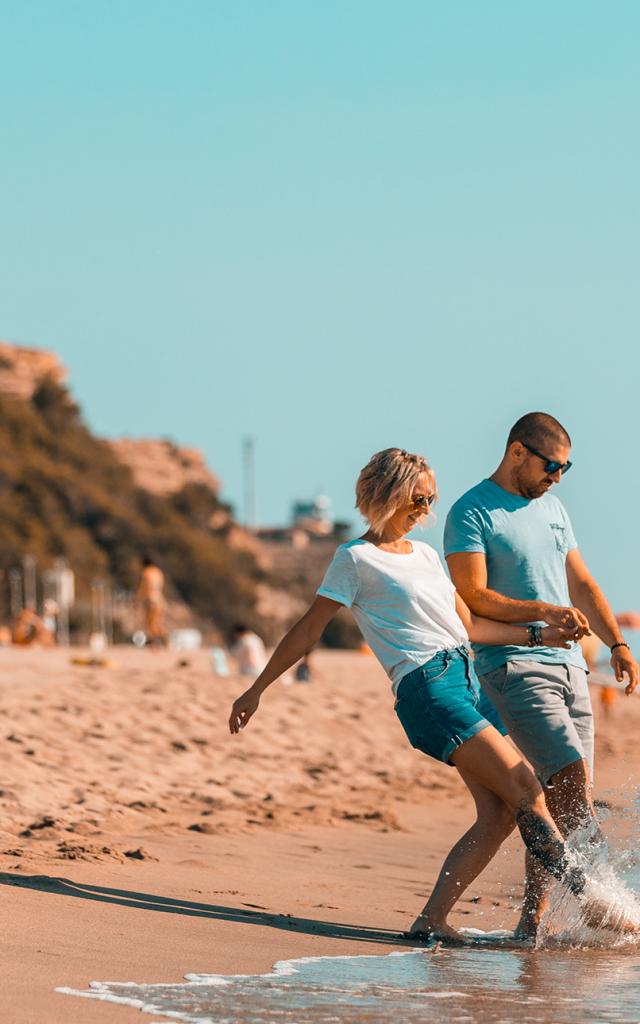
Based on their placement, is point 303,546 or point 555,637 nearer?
point 555,637

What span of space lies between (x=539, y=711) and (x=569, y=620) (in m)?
0.35

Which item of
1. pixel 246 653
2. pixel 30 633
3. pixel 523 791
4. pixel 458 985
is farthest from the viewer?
pixel 30 633

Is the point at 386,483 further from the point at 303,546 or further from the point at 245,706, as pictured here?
the point at 303,546

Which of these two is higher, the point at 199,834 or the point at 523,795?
the point at 523,795

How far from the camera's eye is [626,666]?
17.4ft

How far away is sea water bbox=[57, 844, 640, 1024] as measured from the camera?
4.14 m

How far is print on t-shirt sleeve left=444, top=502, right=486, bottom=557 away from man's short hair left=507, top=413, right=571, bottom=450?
1.00 feet

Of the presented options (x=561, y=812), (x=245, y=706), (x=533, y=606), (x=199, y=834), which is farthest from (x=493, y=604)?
(x=199, y=834)

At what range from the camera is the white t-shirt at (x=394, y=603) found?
200 inches

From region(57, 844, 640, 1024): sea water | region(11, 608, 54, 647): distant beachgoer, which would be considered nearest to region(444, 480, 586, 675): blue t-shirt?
region(57, 844, 640, 1024): sea water

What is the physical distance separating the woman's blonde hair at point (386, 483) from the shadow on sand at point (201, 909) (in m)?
1.44

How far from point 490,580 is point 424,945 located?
1.24 metres

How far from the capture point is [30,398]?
74.2 meters

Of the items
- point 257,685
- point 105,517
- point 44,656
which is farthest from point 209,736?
point 105,517
